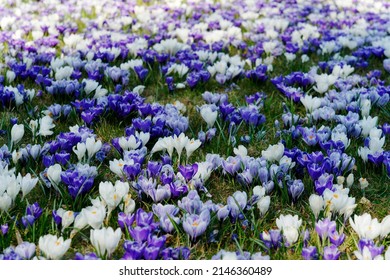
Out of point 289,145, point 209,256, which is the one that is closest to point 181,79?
point 289,145

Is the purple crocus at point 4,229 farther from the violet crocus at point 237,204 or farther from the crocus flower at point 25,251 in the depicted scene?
the violet crocus at point 237,204

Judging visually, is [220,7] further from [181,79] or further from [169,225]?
[169,225]

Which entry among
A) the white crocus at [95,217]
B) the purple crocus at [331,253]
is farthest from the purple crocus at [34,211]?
the purple crocus at [331,253]

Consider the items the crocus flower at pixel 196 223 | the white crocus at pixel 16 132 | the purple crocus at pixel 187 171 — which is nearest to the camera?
the crocus flower at pixel 196 223

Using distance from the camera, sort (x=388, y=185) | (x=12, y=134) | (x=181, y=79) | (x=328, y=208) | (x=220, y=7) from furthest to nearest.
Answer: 1. (x=220, y=7)
2. (x=181, y=79)
3. (x=12, y=134)
4. (x=388, y=185)
5. (x=328, y=208)

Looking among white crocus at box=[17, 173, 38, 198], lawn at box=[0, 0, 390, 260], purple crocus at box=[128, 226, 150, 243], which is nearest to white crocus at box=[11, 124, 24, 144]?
lawn at box=[0, 0, 390, 260]

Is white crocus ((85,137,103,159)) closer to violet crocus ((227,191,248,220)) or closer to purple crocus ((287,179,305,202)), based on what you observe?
violet crocus ((227,191,248,220))
